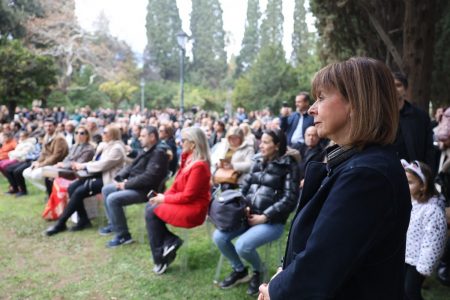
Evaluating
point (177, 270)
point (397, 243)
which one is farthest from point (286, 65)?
point (397, 243)

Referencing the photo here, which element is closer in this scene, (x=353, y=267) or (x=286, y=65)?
(x=353, y=267)

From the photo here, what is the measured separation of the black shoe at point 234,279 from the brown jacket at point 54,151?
14.6 feet

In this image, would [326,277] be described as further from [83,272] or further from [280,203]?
[83,272]

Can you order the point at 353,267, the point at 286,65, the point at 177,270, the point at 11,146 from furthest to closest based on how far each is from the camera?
the point at 286,65
the point at 11,146
the point at 177,270
the point at 353,267

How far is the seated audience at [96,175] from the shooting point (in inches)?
226

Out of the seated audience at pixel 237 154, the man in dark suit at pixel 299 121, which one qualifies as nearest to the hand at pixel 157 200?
the seated audience at pixel 237 154

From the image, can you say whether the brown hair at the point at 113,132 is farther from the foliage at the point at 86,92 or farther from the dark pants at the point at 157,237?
the foliage at the point at 86,92

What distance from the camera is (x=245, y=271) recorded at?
3.96 metres

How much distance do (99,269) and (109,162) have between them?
1.77 m

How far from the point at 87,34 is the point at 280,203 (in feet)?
90.1

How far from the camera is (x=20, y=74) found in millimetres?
14469

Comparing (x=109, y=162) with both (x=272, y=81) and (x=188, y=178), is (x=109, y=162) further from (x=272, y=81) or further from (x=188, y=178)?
(x=272, y=81)

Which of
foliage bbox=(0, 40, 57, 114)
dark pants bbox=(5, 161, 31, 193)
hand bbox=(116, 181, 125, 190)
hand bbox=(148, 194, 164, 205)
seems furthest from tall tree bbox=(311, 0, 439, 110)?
foliage bbox=(0, 40, 57, 114)

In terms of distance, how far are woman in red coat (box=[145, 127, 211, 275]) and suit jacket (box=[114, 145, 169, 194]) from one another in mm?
740
